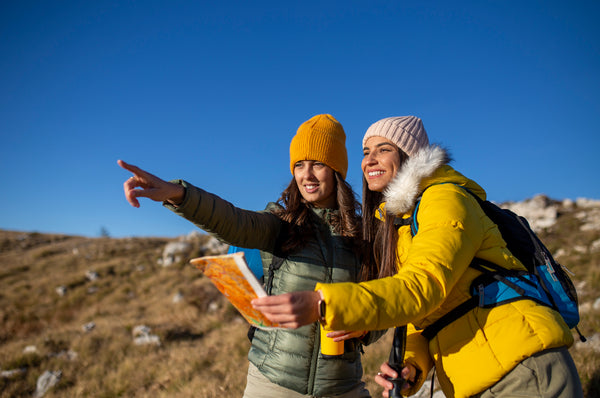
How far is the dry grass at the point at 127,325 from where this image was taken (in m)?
6.43

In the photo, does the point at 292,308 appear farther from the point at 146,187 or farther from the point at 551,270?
the point at 551,270

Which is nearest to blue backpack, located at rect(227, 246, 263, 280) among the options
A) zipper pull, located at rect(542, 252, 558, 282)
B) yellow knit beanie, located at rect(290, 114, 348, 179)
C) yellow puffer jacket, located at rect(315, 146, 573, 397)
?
yellow knit beanie, located at rect(290, 114, 348, 179)

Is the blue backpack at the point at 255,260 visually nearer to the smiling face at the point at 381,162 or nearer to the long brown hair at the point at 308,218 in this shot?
the long brown hair at the point at 308,218

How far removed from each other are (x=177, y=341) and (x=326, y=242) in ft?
26.7

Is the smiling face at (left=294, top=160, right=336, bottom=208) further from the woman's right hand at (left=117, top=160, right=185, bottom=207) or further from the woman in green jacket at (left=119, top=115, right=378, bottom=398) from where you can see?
the woman's right hand at (left=117, top=160, right=185, bottom=207)

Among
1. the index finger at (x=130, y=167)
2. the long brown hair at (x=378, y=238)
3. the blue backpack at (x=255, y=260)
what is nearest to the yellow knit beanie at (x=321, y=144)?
the long brown hair at (x=378, y=238)

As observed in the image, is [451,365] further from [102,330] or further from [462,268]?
[102,330]

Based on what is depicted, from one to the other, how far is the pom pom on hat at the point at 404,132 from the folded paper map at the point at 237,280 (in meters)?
1.26

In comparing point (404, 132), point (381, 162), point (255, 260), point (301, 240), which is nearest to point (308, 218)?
point (301, 240)

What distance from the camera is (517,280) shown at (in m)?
1.60

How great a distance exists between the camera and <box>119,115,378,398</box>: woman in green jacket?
215 cm

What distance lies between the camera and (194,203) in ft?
6.72

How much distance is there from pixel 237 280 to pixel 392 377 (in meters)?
1.05

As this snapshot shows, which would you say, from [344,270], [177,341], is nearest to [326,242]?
[344,270]
